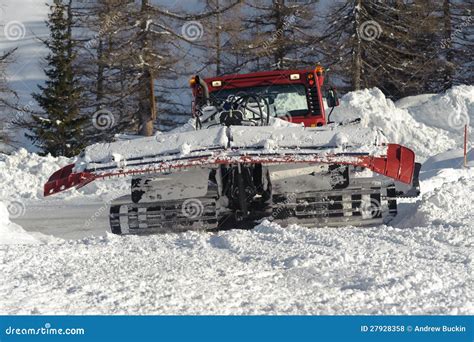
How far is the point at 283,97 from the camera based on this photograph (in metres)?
10.1

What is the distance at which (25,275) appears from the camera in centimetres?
518

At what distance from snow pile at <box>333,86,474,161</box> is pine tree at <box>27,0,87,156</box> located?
10.6 metres

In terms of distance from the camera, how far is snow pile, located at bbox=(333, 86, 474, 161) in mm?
21391

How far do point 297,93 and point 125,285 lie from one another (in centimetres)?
603

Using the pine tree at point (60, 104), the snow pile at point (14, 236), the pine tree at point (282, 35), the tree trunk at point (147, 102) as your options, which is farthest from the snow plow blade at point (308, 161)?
the pine tree at point (60, 104)

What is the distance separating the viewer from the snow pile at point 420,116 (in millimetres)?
21391

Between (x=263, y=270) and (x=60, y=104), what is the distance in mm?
23483

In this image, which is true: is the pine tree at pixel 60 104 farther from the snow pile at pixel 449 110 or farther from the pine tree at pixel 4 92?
the snow pile at pixel 449 110

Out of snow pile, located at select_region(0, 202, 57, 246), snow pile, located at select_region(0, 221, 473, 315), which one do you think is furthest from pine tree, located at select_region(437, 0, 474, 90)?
snow pile, located at select_region(0, 221, 473, 315)

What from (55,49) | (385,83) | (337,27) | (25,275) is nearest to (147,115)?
(55,49)

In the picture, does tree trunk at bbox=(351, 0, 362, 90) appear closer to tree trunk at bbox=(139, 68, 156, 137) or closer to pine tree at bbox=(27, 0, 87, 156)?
tree trunk at bbox=(139, 68, 156, 137)

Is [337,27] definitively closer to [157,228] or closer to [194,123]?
[194,123]

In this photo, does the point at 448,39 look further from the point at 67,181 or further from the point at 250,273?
the point at 250,273

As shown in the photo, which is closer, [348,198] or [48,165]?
[348,198]
